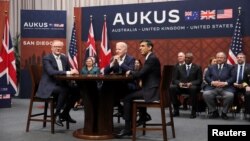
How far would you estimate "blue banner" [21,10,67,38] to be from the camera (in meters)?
9.59

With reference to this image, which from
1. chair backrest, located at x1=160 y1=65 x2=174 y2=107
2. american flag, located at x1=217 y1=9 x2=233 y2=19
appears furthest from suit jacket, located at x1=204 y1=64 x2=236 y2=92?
chair backrest, located at x1=160 y1=65 x2=174 y2=107

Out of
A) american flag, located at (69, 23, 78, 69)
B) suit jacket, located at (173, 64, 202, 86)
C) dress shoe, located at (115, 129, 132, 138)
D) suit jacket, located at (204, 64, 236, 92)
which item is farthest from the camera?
american flag, located at (69, 23, 78, 69)

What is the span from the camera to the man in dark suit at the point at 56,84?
5121 millimetres

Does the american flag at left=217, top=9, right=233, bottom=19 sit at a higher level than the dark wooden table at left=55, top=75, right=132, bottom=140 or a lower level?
higher

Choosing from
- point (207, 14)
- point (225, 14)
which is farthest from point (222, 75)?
point (207, 14)

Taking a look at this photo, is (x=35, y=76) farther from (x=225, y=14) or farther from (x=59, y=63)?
(x=225, y=14)

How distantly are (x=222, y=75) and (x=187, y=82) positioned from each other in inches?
26.1

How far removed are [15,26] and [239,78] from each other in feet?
24.4

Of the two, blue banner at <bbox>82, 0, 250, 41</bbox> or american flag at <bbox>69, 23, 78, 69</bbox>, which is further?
american flag at <bbox>69, 23, 78, 69</bbox>

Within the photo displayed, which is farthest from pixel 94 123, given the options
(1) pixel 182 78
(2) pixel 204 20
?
(2) pixel 204 20

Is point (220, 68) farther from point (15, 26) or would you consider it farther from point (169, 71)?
point (15, 26)

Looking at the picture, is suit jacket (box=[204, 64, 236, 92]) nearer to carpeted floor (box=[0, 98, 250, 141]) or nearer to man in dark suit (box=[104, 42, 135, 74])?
carpeted floor (box=[0, 98, 250, 141])

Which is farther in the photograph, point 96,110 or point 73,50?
point 73,50

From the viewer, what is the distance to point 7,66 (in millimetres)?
7996
